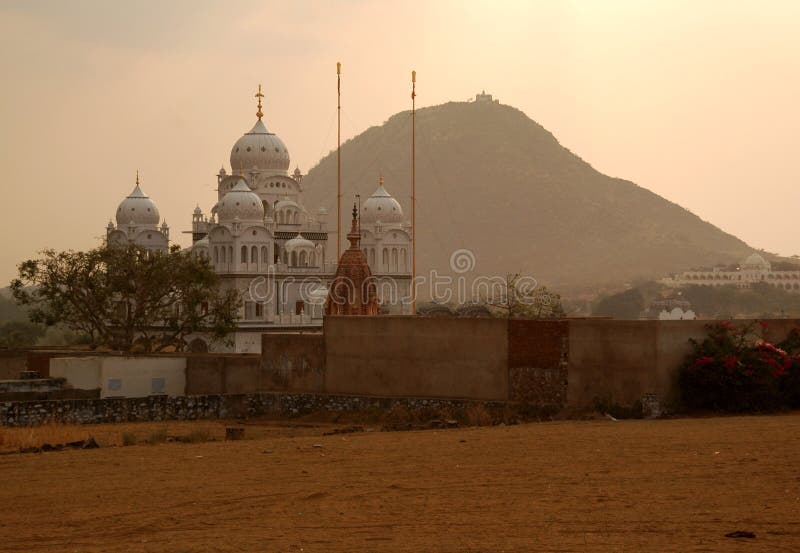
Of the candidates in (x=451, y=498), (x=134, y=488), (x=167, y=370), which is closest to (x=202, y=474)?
(x=134, y=488)

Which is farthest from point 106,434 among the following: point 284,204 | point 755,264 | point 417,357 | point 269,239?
point 755,264

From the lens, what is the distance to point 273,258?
228 feet

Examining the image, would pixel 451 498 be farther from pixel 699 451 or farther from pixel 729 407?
pixel 729 407

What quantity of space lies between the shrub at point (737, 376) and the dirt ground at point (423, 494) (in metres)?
3.31

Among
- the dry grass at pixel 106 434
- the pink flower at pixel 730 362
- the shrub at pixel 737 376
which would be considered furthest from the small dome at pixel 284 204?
the pink flower at pixel 730 362

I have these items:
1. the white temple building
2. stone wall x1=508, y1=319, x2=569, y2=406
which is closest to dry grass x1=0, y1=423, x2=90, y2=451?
stone wall x1=508, y1=319, x2=569, y2=406

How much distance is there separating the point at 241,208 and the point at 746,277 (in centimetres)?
10422

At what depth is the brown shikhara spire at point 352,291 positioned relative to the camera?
47.1 metres

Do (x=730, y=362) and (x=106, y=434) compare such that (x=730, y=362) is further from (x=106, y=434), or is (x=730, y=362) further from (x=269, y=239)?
(x=269, y=239)

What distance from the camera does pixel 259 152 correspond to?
3004 inches

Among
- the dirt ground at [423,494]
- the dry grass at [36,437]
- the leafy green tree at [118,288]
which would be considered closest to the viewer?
the dirt ground at [423,494]

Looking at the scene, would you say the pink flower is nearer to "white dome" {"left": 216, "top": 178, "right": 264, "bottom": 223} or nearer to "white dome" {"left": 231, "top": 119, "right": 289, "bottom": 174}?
"white dome" {"left": 216, "top": 178, "right": 264, "bottom": 223}

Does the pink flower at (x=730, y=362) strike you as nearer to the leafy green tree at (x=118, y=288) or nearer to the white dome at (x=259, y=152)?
the leafy green tree at (x=118, y=288)

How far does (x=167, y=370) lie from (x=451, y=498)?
18.5 m
